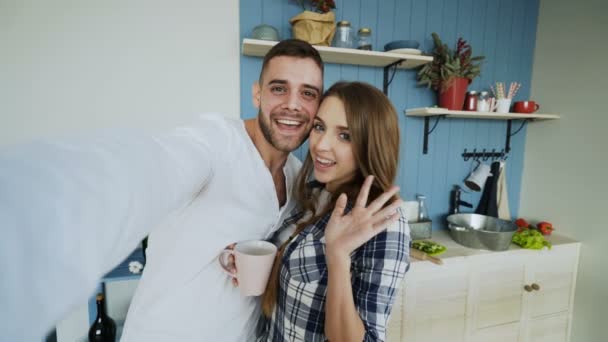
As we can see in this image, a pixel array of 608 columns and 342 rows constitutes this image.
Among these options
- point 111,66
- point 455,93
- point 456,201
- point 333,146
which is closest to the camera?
point 333,146

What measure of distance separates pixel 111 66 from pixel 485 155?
2.22 m

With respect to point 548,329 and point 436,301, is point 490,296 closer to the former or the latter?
point 436,301

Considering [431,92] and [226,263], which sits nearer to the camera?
[226,263]

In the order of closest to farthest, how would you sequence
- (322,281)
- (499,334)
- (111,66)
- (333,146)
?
(322,281) → (333,146) → (111,66) → (499,334)

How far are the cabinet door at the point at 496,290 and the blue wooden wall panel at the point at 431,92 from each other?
0.47 meters

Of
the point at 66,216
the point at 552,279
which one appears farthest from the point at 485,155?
the point at 66,216

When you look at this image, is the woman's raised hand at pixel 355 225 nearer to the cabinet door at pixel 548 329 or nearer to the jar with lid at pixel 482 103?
the jar with lid at pixel 482 103

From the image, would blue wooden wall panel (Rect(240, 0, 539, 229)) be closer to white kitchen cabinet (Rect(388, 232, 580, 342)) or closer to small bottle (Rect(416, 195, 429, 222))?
small bottle (Rect(416, 195, 429, 222))

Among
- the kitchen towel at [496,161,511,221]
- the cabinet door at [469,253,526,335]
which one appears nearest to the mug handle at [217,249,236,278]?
the cabinet door at [469,253,526,335]

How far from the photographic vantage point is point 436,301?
143 centimetres

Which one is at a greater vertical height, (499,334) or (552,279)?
(552,279)

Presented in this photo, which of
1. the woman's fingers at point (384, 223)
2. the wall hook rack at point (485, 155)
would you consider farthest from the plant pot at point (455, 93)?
Answer: the woman's fingers at point (384, 223)

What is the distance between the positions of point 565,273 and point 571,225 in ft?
0.95

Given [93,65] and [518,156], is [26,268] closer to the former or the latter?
[93,65]
